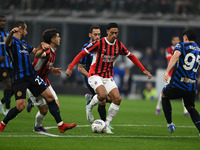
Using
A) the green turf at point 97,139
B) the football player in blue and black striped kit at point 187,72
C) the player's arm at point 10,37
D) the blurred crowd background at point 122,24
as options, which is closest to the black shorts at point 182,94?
the football player in blue and black striped kit at point 187,72

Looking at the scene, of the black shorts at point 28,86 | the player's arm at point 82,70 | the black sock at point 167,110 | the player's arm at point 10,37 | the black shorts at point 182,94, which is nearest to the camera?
the player's arm at point 10,37

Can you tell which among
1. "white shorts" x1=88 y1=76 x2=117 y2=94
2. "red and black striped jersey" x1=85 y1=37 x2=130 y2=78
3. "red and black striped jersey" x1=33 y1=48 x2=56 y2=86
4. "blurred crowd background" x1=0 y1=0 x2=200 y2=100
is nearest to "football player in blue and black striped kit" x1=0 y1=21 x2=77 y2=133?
"red and black striped jersey" x1=33 y1=48 x2=56 y2=86

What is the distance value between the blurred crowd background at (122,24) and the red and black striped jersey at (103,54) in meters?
15.1

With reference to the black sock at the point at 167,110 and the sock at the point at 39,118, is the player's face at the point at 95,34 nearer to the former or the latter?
the black sock at the point at 167,110

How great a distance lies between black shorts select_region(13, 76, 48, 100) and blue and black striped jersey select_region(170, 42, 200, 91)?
8.65 ft

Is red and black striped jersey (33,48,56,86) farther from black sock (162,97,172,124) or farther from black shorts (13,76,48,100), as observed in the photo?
black sock (162,97,172,124)

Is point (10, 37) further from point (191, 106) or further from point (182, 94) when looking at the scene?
point (191, 106)

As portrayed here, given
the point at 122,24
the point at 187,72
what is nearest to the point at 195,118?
the point at 187,72

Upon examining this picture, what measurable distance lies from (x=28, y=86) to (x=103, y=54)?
6.08 feet

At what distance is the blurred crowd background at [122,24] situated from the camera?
83.4ft

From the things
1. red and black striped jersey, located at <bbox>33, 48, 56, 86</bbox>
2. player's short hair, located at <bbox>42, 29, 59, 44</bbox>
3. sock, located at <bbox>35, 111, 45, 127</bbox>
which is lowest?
sock, located at <bbox>35, 111, 45, 127</bbox>

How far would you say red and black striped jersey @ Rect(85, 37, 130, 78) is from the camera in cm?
927

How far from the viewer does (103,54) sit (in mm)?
9305

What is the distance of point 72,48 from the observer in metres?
27.0
